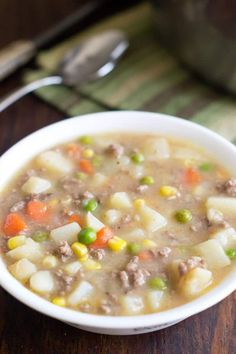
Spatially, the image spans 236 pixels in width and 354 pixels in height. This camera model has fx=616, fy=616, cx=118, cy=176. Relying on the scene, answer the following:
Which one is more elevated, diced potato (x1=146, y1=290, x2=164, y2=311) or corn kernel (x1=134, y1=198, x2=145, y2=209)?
diced potato (x1=146, y1=290, x2=164, y2=311)

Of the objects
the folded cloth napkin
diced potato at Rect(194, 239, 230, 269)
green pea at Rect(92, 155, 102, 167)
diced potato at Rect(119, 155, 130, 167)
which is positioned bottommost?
the folded cloth napkin

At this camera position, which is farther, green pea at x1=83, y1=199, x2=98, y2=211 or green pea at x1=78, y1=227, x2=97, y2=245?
green pea at x1=83, y1=199, x2=98, y2=211

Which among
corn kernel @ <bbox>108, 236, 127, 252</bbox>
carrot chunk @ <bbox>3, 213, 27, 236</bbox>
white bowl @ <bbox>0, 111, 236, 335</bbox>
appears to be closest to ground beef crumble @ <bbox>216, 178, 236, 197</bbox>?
white bowl @ <bbox>0, 111, 236, 335</bbox>

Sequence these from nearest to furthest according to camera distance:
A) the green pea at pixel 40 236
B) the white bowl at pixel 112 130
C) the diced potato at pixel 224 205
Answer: the white bowl at pixel 112 130 → the green pea at pixel 40 236 → the diced potato at pixel 224 205

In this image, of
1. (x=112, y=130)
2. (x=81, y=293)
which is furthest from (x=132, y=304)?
(x=112, y=130)

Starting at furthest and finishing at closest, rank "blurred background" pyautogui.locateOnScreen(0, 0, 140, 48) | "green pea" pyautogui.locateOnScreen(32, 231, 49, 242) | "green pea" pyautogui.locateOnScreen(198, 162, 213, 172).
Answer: "blurred background" pyautogui.locateOnScreen(0, 0, 140, 48), "green pea" pyautogui.locateOnScreen(198, 162, 213, 172), "green pea" pyautogui.locateOnScreen(32, 231, 49, 242)

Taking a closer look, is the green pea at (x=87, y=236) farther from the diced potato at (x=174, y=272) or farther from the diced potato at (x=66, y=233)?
the diced potato at (x=174, y=272)

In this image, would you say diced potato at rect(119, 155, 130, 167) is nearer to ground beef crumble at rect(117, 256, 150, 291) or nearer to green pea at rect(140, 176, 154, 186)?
green pea at rect(140, 176, 154, 186)

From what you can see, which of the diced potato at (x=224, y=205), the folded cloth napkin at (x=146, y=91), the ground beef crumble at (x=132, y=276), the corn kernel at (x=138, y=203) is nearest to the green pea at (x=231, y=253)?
the diced potato at (x=224, y=205)
